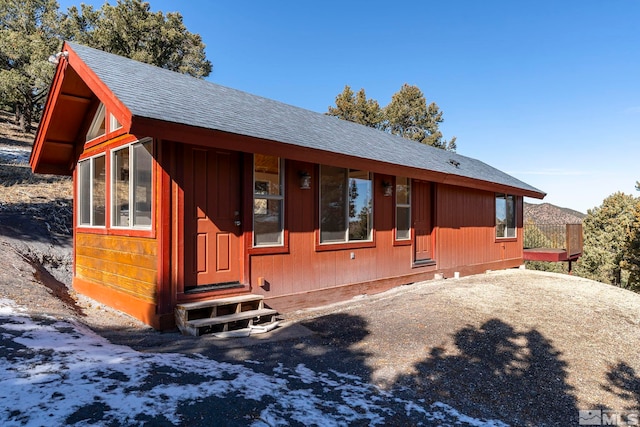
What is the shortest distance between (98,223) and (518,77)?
1673cm

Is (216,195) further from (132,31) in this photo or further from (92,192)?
(132,31)

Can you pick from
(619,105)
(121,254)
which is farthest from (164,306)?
(619,105)

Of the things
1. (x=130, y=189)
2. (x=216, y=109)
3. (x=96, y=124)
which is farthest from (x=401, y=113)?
(x=130, y=189)

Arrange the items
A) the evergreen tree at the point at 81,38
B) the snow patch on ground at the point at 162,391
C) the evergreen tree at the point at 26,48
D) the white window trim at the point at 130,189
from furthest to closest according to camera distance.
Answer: the evergreen tree at the point at 81,38 → the evergreen tree at the point at 26,48 → the white window trim at the point at 130,189 → the snow patch on ground at the point at 162,391

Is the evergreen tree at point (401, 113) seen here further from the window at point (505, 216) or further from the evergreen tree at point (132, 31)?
the window at point (505, 216)

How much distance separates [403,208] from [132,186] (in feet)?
18.2

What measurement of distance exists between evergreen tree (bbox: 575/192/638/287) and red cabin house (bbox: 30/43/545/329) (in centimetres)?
2463

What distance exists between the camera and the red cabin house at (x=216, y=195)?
4918 mm

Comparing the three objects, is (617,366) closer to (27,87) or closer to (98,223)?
(98,223)

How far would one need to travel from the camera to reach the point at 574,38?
42.6ft

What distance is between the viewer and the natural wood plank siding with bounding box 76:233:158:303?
5070 mm

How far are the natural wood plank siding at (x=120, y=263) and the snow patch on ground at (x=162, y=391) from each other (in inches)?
53.9

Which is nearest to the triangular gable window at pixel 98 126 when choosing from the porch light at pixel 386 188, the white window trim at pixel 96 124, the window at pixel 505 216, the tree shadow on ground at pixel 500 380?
the white window trim at pixel 96 124

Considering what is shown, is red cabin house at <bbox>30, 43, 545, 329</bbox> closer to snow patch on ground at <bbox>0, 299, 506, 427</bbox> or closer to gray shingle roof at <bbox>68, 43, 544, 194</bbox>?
gray shingle roof at <bbox>68, 43, 544, 194</bbox>
